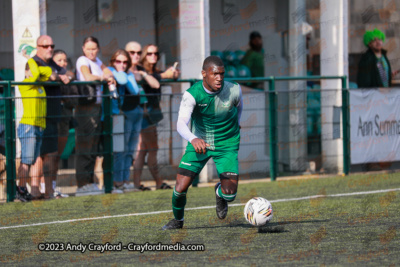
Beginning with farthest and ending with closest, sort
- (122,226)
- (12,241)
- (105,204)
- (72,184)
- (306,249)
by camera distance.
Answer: (72,184), (105,204), (122,226), (12,241), (306,249)

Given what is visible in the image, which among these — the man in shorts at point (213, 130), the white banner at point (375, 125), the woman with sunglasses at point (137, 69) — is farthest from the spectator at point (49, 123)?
the white banner at point (375, 125)

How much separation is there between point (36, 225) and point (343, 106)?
774cm

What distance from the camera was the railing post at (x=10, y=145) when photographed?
12.5 meters

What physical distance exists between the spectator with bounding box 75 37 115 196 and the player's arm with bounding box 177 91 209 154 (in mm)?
4309

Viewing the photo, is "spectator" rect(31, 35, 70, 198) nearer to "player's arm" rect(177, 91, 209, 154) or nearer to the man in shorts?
the man in shorts

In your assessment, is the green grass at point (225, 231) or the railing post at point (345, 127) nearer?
the green grass at point (225, 231)

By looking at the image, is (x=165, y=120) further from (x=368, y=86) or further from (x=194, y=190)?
(x=368, y=86)

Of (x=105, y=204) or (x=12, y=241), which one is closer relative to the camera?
(x=12, y=241)

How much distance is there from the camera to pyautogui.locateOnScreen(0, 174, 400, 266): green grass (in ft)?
23.7

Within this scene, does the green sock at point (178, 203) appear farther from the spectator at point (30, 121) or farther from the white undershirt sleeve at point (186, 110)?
the spectator at point (30, 121)

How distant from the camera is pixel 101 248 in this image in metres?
7.88

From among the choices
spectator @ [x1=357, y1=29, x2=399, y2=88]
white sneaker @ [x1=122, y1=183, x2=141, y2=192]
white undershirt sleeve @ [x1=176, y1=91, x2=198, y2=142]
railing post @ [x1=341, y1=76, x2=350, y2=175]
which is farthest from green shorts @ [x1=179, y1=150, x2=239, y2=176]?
spectator @ [x1=357, y1=29, x2=399, y2=88]

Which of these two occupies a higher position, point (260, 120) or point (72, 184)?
point (260, 120)

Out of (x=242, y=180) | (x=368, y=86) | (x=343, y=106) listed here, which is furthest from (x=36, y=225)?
(x=368, y=86)
